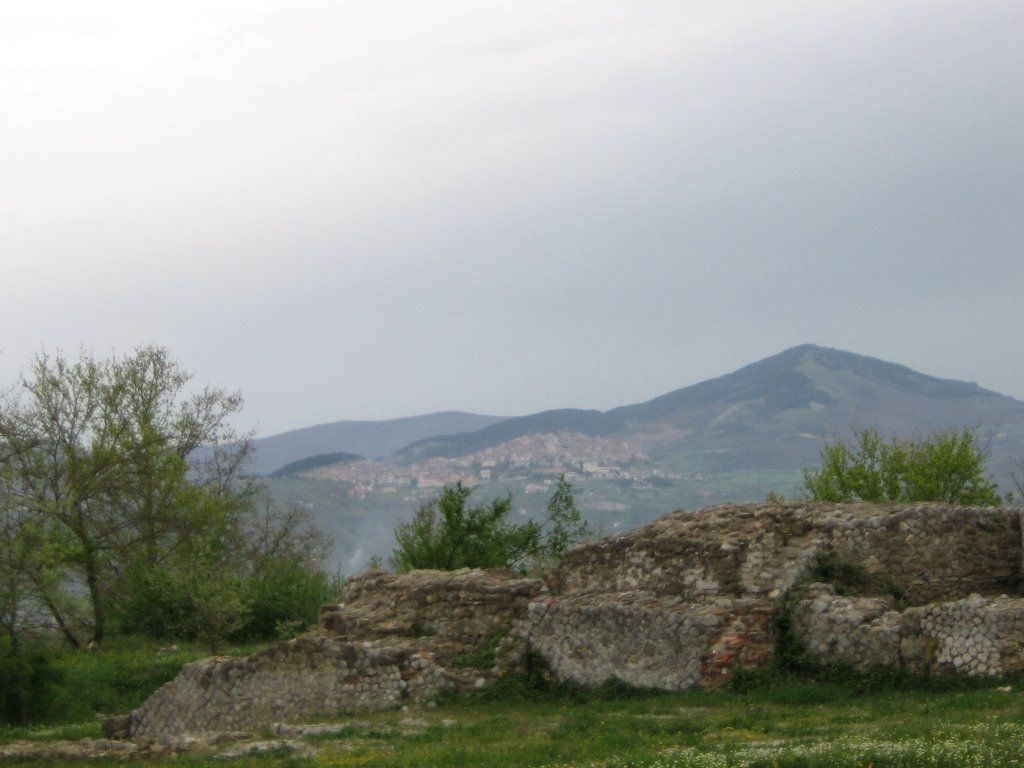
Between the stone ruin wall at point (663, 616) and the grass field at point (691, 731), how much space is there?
21.5 inches

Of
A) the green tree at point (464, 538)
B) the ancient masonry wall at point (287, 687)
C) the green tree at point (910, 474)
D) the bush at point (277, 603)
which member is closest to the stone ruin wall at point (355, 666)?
the ancient masonry wall at point (287, 687)

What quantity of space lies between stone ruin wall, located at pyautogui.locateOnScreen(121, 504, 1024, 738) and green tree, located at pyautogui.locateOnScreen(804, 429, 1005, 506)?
21.4 meters

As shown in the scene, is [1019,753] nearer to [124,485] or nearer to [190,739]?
[190,739]

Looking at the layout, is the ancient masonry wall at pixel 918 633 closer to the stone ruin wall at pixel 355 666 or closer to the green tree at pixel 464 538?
the stone ruin wall at pixel 355 666

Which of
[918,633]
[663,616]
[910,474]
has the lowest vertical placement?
[918,633]

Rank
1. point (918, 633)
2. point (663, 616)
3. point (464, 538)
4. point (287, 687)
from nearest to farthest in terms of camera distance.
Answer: point (918, 633) < point (663, 616) < point (287, 687) < point (464, 538)

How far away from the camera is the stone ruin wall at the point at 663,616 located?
17.6m

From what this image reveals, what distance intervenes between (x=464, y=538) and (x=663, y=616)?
13212 mm

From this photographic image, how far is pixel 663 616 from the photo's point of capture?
18438 millimetres

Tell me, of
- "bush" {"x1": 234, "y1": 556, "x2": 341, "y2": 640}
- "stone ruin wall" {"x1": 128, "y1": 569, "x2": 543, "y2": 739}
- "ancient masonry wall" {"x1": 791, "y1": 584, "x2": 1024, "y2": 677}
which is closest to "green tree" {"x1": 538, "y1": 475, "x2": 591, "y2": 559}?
"bush" {"x1": 234, "y1": 556, "x2": 341, "y2": 640}

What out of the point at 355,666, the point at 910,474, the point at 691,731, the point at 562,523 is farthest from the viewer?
the point at 910,474

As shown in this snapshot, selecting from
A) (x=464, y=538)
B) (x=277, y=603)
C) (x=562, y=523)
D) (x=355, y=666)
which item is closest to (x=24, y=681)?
(x=355, y=666)

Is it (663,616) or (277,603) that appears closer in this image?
(663,616)

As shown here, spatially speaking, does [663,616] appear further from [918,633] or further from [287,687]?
[287,687]
